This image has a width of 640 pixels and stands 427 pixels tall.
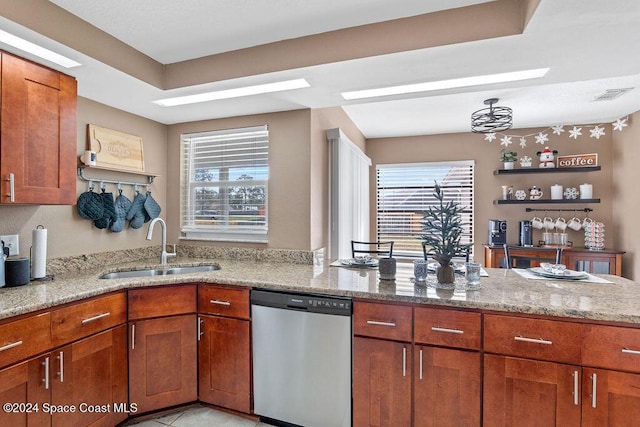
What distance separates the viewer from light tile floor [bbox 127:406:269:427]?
82.5 inches

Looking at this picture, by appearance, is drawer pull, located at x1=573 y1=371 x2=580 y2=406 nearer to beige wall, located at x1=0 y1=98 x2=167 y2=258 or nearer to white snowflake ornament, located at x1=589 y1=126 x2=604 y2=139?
beige wall, located at x1=0 y1=98 x2=167 y2=258

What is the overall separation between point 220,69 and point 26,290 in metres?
1.80

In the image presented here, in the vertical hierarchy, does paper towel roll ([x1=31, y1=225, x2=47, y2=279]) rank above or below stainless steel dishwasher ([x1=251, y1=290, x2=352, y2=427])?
above

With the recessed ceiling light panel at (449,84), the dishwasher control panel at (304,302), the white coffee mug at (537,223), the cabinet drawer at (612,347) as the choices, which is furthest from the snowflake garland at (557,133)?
the dishwasher control panel at (304,302)

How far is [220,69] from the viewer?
2.30m

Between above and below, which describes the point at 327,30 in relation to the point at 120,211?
above

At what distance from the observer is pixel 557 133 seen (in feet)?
14.5

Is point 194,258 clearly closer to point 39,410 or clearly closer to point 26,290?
point 26,290

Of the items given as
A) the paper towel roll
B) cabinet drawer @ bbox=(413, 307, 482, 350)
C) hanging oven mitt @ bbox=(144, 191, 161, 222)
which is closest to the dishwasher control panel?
cabinet drawer @ bbox=(413, 307, 482, 350)

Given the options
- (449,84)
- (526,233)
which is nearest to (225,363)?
(449,84)

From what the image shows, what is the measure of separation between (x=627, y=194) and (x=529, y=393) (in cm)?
369

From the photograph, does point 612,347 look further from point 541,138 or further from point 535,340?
point 541,138

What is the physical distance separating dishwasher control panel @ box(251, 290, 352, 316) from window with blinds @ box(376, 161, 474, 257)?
314cm

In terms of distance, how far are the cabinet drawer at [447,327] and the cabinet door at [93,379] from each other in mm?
1799
